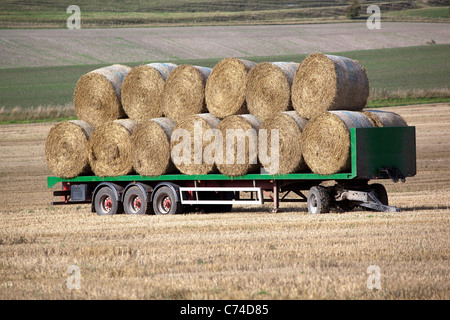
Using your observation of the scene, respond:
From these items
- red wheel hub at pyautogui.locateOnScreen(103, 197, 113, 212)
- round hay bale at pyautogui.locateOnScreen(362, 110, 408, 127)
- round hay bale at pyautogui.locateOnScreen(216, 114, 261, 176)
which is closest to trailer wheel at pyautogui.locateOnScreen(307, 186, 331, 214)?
round hay bale at pyautogui.locateOnScreen(216, 114, 261, 176)

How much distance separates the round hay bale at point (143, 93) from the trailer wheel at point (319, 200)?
4418 millimetres

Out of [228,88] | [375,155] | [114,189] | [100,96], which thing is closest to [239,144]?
[228,88]

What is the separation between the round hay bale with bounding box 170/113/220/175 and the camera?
57.9ft

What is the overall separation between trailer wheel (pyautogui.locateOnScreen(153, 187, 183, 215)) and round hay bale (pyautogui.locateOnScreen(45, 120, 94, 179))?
2.14 m

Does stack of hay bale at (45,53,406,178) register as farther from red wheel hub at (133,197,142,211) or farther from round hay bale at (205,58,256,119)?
red wheel hub at (133,197,142,211)

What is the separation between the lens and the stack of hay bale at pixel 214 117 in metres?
16.2

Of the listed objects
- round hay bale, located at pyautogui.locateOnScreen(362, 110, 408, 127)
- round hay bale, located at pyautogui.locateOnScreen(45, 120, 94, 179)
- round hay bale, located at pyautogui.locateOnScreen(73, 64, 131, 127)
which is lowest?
round hay bale, located at pyautogui.locateOnScreen(45, 120, 94, 179)

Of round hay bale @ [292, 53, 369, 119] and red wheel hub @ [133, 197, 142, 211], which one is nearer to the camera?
round hay bale @ [292, 53, 369, 119]

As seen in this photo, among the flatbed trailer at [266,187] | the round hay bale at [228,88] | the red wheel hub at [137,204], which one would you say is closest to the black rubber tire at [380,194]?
the flatbed trailer at [266,187]

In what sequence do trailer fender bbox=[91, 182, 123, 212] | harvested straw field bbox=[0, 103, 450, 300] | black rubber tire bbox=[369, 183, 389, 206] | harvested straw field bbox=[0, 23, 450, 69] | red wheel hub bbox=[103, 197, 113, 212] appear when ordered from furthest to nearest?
1. harvested straw field bbox=[0, 23, 450, 69]
2. red wheel hub bbox=[103, 197, 113, 212]
3. trailer fender bbox=[91, 182, 123, 212]
4. black rubber tire bbox=[369, 183, 389, 206]
5. harvested straw field bbox=[0, 103, 450, 300]

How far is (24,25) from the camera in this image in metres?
65.1

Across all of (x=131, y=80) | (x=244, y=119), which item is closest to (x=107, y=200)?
(x=131, y=80)
